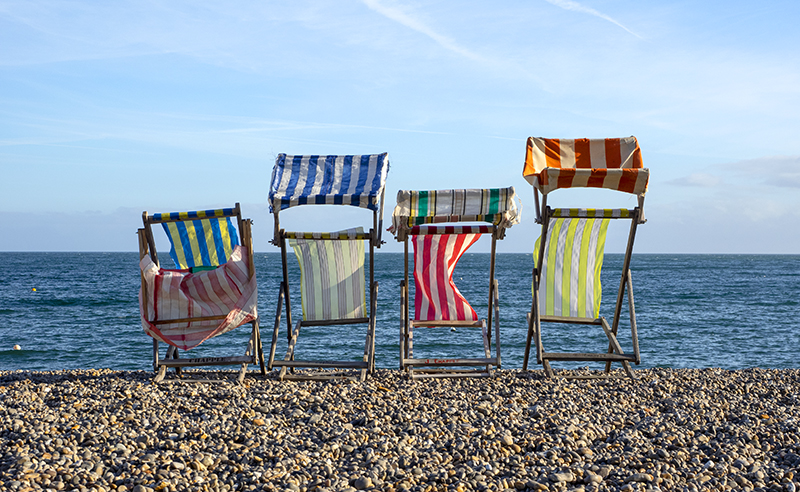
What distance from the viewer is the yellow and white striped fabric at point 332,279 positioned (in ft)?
19.9

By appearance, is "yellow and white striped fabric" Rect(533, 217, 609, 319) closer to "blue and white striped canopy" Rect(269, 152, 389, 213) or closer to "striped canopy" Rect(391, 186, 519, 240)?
"striped canopy" Rect(391, 186, 519, 240)

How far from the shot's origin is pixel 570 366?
10234 mm

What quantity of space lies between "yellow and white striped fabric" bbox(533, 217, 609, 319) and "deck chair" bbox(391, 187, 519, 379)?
43cm

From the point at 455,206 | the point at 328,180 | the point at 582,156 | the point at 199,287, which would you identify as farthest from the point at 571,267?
the point at 199,287

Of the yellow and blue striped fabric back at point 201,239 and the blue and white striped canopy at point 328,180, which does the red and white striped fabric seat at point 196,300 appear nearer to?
the yellow and blue striped fabric back at point 201,239

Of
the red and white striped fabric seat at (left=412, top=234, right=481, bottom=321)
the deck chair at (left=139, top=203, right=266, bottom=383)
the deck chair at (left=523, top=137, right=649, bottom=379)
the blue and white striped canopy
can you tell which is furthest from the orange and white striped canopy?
the deck chair at (left=139, top=203, right=266, bottom=383)

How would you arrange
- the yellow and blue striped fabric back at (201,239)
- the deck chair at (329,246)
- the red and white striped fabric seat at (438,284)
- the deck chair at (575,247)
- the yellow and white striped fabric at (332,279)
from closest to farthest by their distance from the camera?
the deck chair at (575,247) → the yellow and blue striped fabric back at (201,239) → the deck chair at (329,246) → the yellow and white striped fabric at (332,279) → the red and white striped fabric seat at (438,284)

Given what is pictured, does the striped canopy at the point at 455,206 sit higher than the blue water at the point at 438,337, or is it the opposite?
the striped canopy at the point at 455,206

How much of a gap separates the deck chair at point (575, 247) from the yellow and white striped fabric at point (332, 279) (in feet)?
5.37

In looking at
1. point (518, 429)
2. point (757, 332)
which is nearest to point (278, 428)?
point (518, 429)

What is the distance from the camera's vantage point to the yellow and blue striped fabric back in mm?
5762

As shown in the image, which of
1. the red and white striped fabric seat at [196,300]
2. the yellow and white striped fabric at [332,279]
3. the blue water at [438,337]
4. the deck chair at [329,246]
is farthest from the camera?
the blue water at [438,337]

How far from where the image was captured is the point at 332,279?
240 inches

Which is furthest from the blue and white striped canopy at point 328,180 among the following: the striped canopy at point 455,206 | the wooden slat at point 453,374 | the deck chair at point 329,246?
the wooden slat at point 453,374
